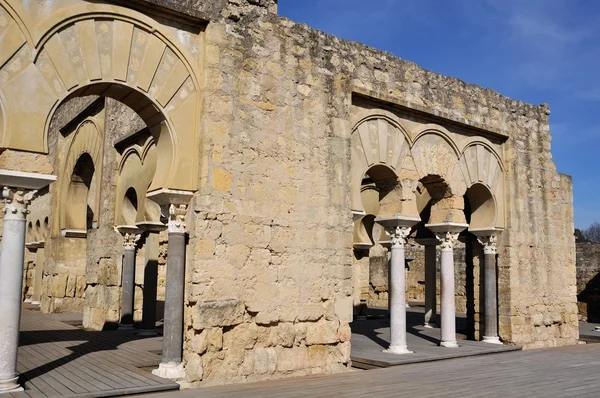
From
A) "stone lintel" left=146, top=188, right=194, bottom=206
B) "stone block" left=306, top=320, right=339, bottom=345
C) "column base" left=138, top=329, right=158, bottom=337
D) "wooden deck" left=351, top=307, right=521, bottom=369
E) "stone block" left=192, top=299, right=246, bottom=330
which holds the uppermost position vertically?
"stone lintel" left=146, top=188, right=194, bottom=206

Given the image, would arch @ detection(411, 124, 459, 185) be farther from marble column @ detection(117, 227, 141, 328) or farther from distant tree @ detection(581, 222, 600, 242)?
distant tree @ detection(581, 222, 600, 242)

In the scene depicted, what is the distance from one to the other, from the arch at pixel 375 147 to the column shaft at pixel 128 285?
14.7ft

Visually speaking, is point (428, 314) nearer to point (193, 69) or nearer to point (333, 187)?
point (333, 187)

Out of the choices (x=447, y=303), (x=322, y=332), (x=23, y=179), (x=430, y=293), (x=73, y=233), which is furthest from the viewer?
(x=430, y=293)

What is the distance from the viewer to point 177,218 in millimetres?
6316

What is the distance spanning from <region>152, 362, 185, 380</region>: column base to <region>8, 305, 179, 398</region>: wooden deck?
0.09 m

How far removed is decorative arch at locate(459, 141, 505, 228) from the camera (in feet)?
32.8

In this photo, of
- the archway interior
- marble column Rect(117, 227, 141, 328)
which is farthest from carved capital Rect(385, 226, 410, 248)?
the archway interior

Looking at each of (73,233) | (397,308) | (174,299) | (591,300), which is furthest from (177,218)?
(591,300)

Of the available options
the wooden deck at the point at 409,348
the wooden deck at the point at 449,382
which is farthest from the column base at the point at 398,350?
the wooden deck at the point at 449,382

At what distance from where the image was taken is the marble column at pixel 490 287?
32.8 ft

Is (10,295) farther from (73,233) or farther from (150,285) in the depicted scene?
(73,233)

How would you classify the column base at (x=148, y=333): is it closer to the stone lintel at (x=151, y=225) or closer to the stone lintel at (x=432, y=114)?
the stone lintel at (x=151, y=225)

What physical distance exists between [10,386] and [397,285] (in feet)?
17.8
